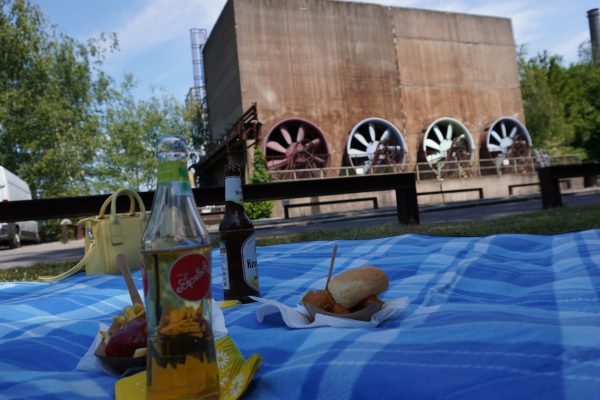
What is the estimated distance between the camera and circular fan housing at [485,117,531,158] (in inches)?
927

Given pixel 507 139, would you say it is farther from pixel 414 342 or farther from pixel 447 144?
pixel 414 342

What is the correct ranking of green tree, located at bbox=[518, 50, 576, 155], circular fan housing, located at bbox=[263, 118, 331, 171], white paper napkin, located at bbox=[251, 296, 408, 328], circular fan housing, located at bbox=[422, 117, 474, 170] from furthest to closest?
green tree, located at bbox=[518, 50, 576, 155]
circular fan housing, located at bbox=[422, 117, 474, 170]
circular fan housing, located at bbox=[263, 118, 331, 171]
white paper napkin, located at bbox=[251, 296, 408, 328]

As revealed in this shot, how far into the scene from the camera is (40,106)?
1762cm

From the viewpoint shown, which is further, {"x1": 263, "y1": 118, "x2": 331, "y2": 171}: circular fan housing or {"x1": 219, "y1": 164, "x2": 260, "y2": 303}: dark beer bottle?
{"x1": 263, "y1": 118, "x2": 331, "y2": 171}: circular fan housing

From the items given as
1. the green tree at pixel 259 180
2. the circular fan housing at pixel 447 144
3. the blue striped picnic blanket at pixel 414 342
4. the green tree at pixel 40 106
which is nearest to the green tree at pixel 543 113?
the circular fan housing at pixel 447 144

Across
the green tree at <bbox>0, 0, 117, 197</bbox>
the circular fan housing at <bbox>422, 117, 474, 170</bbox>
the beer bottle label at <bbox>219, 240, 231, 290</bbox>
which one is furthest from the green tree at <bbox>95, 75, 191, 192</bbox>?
the beer bottle label at <bbox>219, 240, 231, 290</bbox>

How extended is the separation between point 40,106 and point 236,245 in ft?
61.9

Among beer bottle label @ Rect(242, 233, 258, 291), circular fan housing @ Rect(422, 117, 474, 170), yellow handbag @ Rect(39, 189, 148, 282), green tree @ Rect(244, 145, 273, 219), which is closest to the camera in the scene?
beer bottle label @ Rect(242, 233, 258, 291)

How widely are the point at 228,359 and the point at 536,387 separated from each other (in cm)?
57

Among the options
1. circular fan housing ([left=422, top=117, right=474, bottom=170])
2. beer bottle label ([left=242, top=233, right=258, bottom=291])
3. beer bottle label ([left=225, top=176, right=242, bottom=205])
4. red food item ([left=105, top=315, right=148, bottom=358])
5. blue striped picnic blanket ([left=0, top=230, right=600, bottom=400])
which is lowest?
blue striped picnic blanket ([left=0, top=230, right=600, bottom=400])

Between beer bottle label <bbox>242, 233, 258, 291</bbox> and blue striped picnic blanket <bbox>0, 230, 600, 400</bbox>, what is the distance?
15 cm

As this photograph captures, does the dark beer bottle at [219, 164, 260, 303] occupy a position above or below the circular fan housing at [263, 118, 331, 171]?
below

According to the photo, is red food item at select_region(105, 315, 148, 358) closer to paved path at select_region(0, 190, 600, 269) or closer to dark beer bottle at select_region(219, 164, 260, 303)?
dark beer bottle at select_region(219, 164, 260, 303)

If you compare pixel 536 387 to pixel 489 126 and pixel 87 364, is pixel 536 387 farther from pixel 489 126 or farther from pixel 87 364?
pixel 489 126
